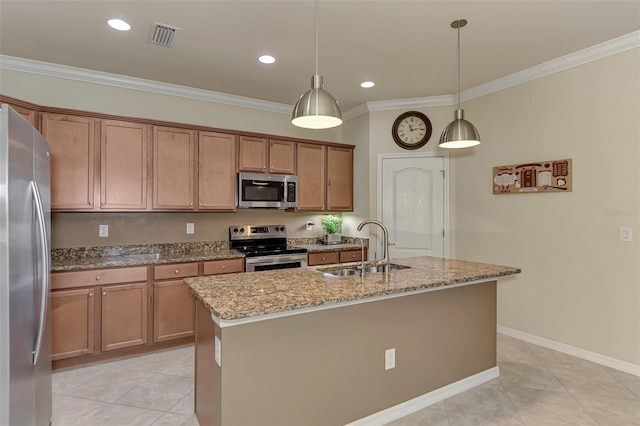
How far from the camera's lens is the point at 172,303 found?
345cm

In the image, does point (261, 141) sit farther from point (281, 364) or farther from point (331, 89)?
point (281, 364)

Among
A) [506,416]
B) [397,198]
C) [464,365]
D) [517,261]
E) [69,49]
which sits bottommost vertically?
[506,416]

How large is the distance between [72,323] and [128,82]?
2.49 metres

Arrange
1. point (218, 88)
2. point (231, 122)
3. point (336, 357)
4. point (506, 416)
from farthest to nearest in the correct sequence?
→ point (231, 122) < point (218, 88) < point (506, 416) < point (336, 357)

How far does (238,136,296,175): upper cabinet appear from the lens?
4.14 meters

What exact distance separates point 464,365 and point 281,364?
155cm

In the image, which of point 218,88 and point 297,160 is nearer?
point 218,88

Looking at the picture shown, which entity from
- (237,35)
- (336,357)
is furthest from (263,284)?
(237,35)

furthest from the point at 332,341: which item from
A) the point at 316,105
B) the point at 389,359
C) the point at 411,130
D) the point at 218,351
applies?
the point at 411,130

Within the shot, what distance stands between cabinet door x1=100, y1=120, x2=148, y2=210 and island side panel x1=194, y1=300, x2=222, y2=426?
1.87m

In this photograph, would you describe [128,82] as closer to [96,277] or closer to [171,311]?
[96,277]

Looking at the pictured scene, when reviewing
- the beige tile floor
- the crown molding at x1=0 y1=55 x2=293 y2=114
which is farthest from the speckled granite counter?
the crown molding at x1=0 y1=55 x2=293 y2=114

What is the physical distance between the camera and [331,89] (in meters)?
4.20

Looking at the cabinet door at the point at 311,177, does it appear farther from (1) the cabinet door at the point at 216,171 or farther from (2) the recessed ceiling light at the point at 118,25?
(2) the recessed ceiling light at the point at 118,25
